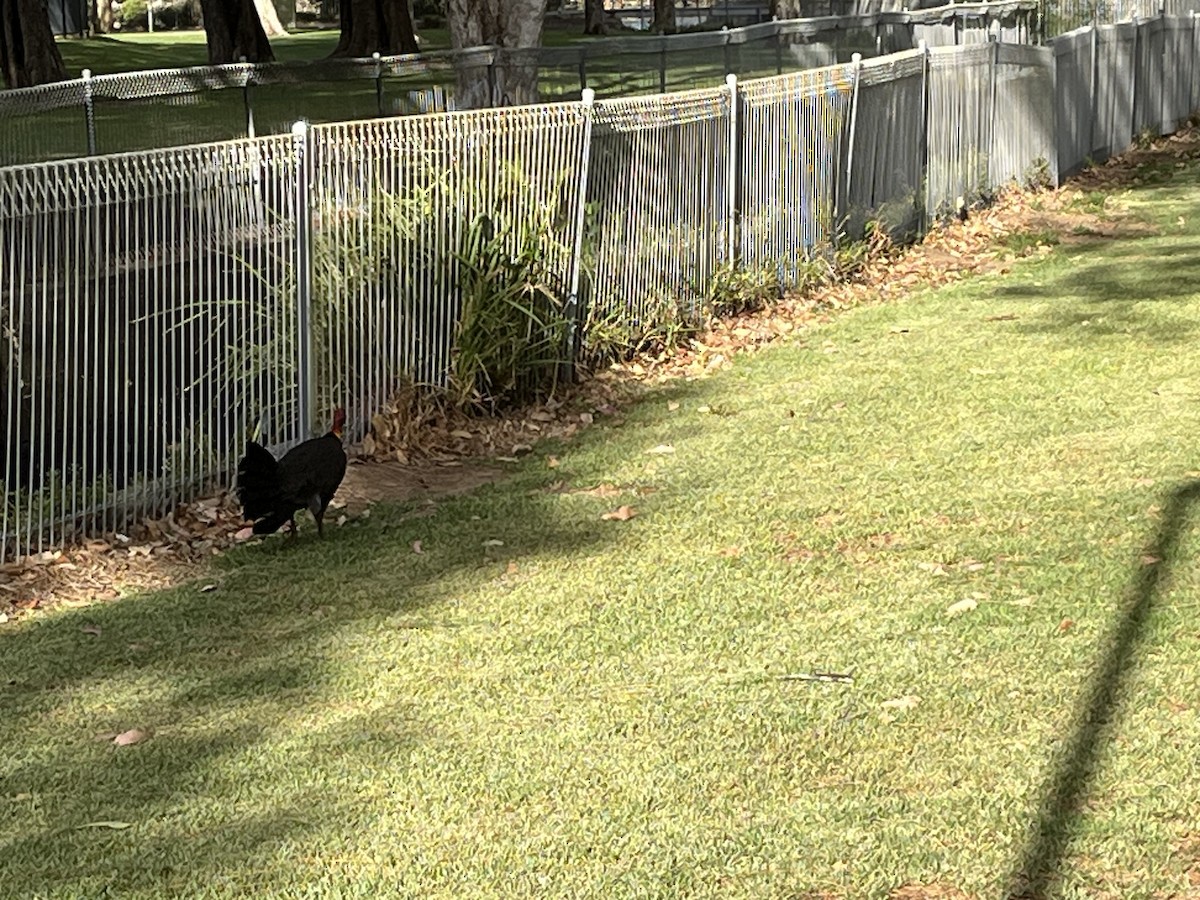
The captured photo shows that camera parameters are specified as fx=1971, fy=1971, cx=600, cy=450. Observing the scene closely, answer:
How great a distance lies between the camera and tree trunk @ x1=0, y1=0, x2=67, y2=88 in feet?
104

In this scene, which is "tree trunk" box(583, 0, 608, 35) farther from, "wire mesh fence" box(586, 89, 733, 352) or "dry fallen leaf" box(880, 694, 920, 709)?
"dry fallen leaf" box(880, 694, 920, 709)

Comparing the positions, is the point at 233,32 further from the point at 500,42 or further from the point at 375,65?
the point at 500,42

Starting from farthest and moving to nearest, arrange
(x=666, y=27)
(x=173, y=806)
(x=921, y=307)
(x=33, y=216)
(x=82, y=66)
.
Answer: (x=666, y=27) → (x=82, y=66) → (x=921, y=307) → (x=33, y=216) → (x=173, y=806)

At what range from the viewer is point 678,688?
636 centimetres

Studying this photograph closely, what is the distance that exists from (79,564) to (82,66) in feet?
130

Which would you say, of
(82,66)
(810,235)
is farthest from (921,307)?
(82,66)

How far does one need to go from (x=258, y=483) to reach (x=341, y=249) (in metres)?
1.97

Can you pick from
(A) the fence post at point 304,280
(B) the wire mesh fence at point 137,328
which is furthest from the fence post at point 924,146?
(B) the wire mesh fence at point 137,328

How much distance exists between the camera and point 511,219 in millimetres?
10719

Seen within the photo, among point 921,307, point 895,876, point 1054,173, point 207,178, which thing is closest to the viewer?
point 895,876

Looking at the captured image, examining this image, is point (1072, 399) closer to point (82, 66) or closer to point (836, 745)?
point (836, 745)

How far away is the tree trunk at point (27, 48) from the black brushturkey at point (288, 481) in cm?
2506

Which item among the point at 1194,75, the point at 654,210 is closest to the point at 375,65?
the point at 654,210

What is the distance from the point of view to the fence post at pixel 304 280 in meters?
9.22
